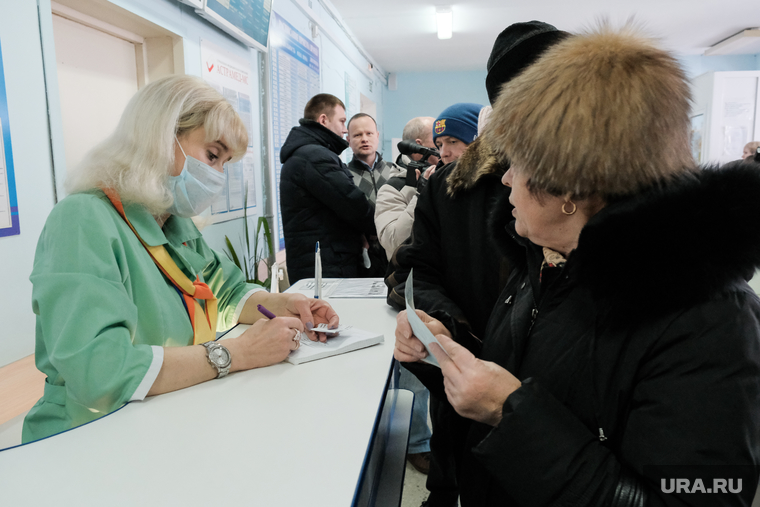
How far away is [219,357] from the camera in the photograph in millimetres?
1097

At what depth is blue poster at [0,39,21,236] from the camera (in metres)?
1.49

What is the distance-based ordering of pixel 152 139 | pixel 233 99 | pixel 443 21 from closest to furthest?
1. pixel 152 139
2. pixel 233 99
3. pixel 443 21

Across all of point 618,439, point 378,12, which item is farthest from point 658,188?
point 378,12

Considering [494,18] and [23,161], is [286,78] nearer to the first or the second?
[23,161]

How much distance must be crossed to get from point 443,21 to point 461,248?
5499 millimetres

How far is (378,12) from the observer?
5.75 m

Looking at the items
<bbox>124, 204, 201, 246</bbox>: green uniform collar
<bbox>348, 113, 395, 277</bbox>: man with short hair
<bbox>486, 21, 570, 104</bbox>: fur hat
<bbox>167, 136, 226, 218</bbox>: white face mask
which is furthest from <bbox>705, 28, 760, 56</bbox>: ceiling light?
<bbox>124, 204, 201, 246</bbox>: green uniform collar

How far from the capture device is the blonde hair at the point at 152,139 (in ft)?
3.75

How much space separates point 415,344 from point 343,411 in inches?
8.1

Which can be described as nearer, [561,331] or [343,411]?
[561,331]

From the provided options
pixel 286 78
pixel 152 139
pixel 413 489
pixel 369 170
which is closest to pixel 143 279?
pixel 152 139

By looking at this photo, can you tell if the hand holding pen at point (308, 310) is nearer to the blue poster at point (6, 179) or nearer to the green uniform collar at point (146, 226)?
the green uniform collar at point (146, 226)

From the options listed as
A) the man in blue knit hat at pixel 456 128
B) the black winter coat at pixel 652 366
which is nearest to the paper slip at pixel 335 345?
the black winter coat at pixel 652 366

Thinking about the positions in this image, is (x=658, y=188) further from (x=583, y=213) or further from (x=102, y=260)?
(x=102, y=260)
